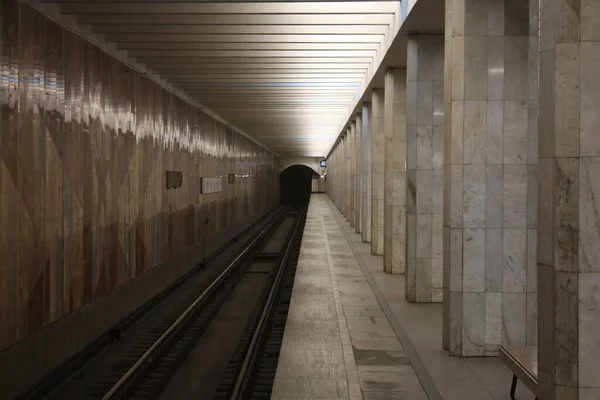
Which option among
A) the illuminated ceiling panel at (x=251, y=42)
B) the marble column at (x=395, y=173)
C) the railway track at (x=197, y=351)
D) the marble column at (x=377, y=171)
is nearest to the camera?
the railway track at (x=197, y=351)

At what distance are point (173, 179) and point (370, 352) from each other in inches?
391

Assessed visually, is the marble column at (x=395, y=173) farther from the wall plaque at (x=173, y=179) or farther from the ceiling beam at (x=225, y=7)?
the wall plaque at (x=173, y=179)

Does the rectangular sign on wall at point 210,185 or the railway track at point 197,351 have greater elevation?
the rectangular sign on wall at point 210,185

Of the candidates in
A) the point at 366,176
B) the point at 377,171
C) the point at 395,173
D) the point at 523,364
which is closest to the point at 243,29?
the point at 395,173

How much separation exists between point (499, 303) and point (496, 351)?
0.53m

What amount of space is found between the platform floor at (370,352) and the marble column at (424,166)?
0.47 m

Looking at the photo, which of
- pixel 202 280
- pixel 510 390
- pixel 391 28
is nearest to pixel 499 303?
pixel 510 390

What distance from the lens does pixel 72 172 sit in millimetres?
9867

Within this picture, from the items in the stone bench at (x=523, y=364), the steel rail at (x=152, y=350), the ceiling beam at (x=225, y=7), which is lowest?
the steel rail at (x=152, y=350)

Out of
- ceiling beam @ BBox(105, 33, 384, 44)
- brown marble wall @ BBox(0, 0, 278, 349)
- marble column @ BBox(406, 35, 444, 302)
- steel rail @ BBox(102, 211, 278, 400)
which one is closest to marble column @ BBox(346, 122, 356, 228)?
brown marble wall @ BBox(0, 0, 278, 349)

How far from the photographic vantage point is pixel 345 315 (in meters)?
9.83

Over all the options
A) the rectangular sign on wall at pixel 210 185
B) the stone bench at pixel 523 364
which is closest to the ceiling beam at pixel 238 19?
the stone bench at pixel 523 364

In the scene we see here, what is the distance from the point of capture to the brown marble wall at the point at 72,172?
7941 mm

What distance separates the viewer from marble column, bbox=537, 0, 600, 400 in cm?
433
